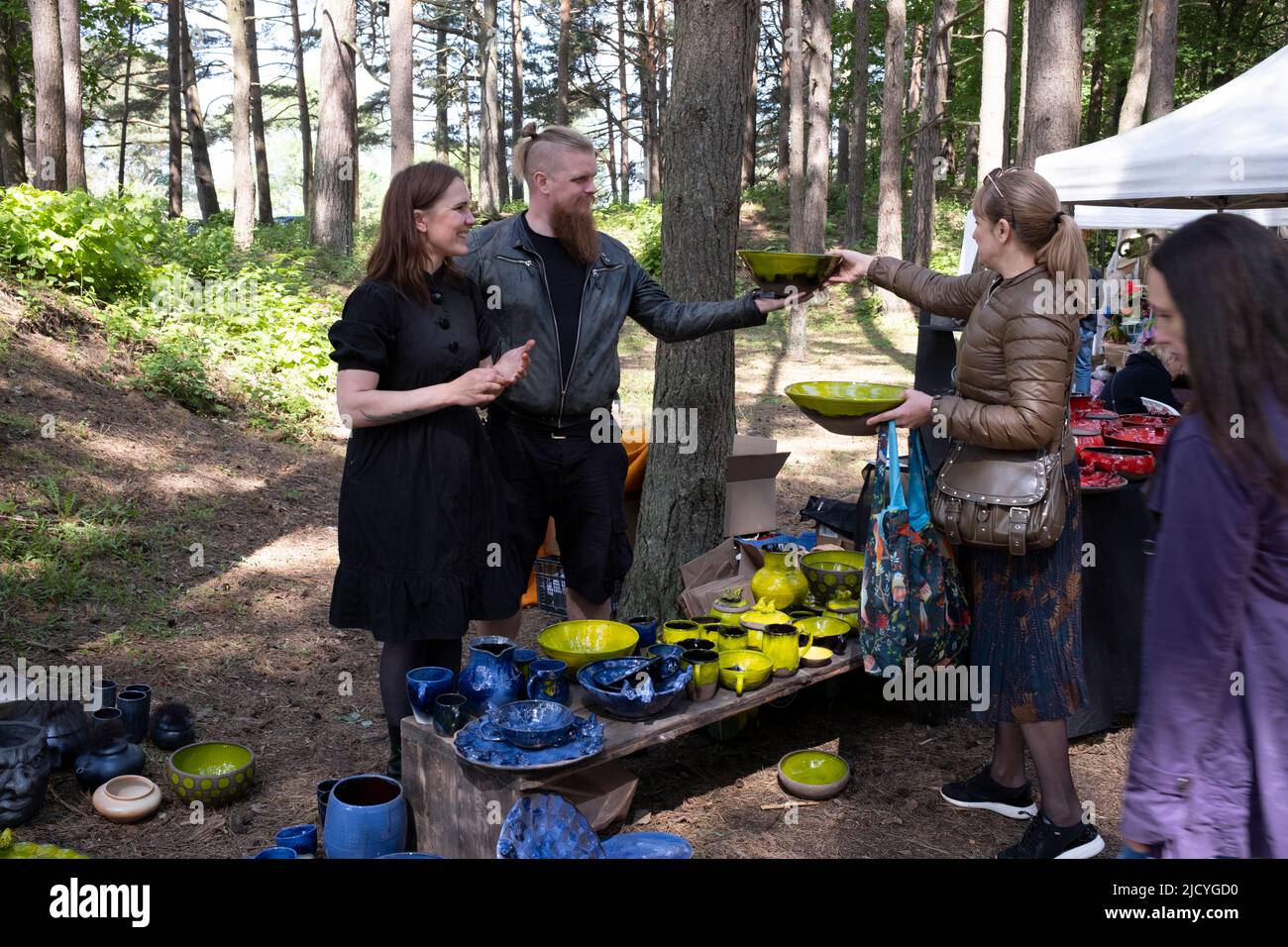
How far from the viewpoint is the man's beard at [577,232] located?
145 inches

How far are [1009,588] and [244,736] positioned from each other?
3053 millimetres

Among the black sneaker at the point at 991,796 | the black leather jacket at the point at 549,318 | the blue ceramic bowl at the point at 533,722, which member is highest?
the black leather jacket at the point at 549,318

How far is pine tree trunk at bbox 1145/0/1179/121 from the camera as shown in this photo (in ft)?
45.9

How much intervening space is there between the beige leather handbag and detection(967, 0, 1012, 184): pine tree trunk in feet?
36.9

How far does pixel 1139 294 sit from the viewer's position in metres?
9.91

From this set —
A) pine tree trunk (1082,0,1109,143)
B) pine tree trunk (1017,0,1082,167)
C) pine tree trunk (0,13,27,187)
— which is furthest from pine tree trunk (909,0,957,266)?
pine tree trunk (0,13,27,187)

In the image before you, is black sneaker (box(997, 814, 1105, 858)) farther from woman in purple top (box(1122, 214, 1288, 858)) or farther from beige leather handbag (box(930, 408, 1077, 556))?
woman in purple top (box(1122, 214, 1288, 858))

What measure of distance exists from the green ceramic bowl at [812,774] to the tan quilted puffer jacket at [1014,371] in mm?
1398

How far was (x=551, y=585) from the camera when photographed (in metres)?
5.56

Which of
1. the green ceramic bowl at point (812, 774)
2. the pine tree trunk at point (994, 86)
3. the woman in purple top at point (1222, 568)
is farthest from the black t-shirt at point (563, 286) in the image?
the pine tree trunk at point (994, 86)

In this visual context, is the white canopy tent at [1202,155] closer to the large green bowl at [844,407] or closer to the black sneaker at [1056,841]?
the large green bowl at [844,407]

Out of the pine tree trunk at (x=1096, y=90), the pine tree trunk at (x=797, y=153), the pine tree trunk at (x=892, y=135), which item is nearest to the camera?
the pine tree trunk at (x=797, y=153)

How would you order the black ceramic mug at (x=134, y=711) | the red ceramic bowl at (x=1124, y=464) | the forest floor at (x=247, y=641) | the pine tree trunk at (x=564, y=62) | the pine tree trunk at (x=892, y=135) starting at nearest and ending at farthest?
1. the forest floor at (x=247, y=641)
2. the black ceramic mug at (x=134, y=711)
3. the red ceramic bowl at (x=1124, y=464)
4. the pine tree trunk at (x=892, y=135)
5. the pine tree trunk at (x=564, y=62)
